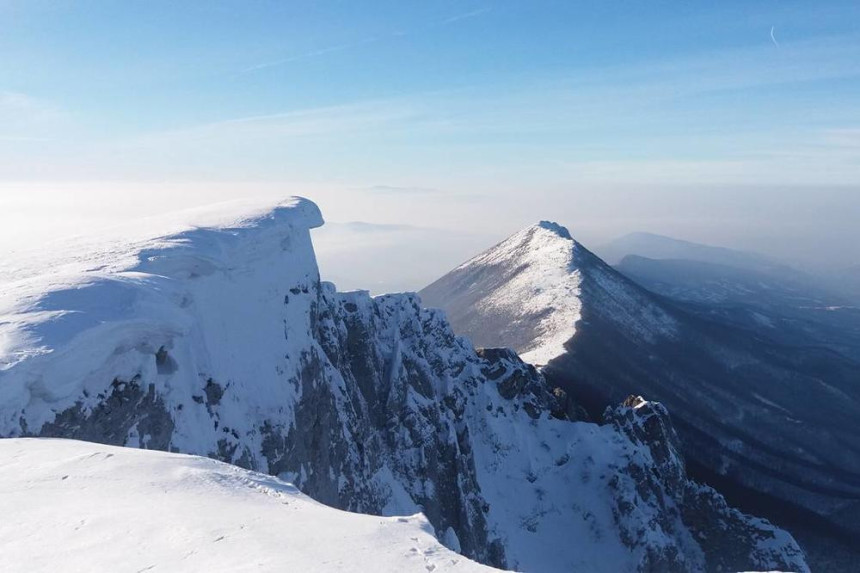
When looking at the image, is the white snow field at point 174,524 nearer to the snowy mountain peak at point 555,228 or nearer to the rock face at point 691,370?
the rock face at point 691,370

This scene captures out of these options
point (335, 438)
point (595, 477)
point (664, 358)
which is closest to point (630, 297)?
point (664, 358)

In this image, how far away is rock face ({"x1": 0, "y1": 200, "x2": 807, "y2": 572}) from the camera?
23.9 m

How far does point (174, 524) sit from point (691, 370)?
109 m

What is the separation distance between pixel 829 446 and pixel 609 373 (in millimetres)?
42328

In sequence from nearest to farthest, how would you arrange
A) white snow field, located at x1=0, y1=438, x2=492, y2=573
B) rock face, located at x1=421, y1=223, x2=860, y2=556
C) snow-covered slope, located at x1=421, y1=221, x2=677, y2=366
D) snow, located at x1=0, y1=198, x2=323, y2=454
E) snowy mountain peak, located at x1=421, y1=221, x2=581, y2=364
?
white snow field, located at x1=0, y1=438, x2=492, y2=573, snow, located at x1=0, y1=198, x2=323, y2=454, rock face, located at x1=421, y1=223, x2=860, y2=556, snowy mountain peak, located at x1=421, y1=221, x2=581, y2=364, snow-covered slope, located at x1=421, y1=221, x2=677, y2=366

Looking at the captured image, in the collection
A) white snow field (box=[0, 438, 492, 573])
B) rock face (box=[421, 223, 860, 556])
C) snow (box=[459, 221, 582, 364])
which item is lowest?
rock face (box=[421, 223, 860, 556])

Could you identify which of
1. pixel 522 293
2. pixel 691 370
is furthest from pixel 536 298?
pixel 691 370

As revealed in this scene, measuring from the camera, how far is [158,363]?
28422 mm

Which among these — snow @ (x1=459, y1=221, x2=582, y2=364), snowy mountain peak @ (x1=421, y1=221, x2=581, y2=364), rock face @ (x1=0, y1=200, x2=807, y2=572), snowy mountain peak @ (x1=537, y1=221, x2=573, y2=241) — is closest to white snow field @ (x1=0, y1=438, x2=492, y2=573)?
rock face @ (x1=0, y1=200, x2=807, y2=572)

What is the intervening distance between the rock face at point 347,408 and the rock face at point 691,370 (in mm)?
15859

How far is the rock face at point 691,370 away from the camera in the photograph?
3393 inches

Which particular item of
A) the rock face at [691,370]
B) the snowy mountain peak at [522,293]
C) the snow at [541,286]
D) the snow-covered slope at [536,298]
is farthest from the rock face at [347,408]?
the snowy mountain peak at [522,293]

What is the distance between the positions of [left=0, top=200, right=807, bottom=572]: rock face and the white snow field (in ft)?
20.1

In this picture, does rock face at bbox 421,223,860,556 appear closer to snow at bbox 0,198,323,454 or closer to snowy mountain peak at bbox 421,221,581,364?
snowy mountain peak at bbox 421,221,581,364
